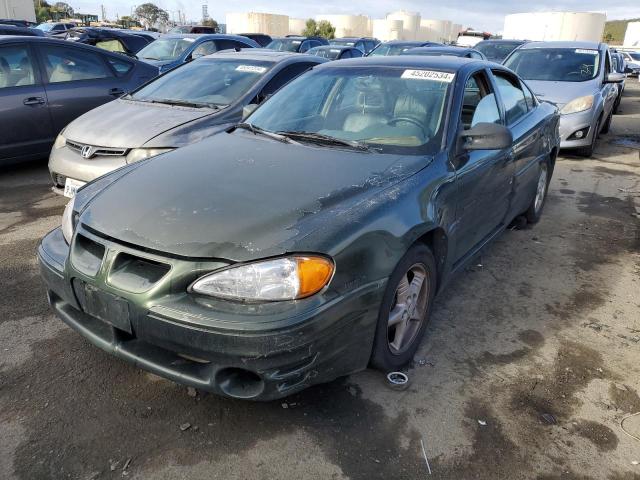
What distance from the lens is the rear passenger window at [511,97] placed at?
404 cm

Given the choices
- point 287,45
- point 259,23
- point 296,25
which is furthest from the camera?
point 296,25

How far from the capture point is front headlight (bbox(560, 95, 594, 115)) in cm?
763

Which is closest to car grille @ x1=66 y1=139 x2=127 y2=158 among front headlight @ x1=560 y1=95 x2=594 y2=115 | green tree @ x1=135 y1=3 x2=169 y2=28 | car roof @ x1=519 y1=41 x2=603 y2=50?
front headlight @ x1=560 y1=95 x2=594 y2=115

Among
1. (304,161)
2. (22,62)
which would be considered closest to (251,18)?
(22,62)

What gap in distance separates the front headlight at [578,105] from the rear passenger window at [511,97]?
3.65 meters

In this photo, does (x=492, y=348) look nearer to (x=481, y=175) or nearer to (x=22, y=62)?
(x=481, y=175)

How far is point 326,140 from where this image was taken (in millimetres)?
3117

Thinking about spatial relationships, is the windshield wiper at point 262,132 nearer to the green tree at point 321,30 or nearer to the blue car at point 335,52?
the blue car at point 335,52

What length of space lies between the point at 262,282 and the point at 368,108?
171cm

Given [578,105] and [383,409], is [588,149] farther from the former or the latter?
[383,409]

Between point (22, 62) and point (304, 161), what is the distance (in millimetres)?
4916

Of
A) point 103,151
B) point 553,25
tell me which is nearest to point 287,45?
point 103,151

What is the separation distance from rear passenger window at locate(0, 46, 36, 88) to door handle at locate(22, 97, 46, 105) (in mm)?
193

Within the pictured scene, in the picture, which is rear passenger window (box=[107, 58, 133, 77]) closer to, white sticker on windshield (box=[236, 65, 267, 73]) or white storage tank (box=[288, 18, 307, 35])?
white sticker on windshield (box=[236, 65, 267, 73])
